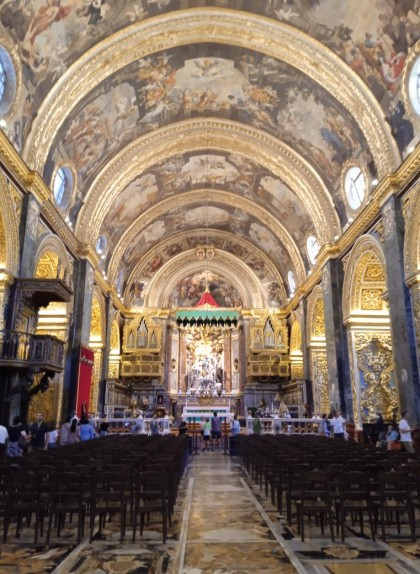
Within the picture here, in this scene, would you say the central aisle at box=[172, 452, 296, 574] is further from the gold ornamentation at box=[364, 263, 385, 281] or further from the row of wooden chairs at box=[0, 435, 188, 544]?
the gold ornamentation at box=[364, 263, 385, 281]

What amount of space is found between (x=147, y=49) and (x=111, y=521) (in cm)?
1360

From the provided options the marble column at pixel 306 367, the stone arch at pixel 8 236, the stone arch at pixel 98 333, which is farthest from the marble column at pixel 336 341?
the stone arch at pixel 8 236

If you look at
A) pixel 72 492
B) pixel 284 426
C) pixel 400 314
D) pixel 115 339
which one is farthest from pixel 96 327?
pixel 72 492

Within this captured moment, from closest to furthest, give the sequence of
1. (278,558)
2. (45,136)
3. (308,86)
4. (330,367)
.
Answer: (278,558) < (45,136) < (308,86) < (330,367)

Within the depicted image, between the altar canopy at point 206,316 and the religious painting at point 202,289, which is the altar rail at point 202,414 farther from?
the religious painting at point 202,289

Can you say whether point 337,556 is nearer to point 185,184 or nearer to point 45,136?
point 45,136

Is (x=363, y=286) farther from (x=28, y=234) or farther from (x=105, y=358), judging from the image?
(x=105, y=358)

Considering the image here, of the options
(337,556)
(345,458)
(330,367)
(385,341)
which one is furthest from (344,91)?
(337,556)

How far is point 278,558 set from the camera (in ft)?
14.9

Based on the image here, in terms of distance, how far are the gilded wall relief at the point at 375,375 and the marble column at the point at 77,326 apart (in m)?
10.1

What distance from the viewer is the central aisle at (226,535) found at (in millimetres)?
4332

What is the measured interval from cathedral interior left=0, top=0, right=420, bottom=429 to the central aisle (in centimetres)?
563

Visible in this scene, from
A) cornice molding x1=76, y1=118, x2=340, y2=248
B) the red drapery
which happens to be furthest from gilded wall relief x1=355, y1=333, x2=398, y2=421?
the red drapery

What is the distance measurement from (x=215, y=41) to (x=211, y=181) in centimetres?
879
